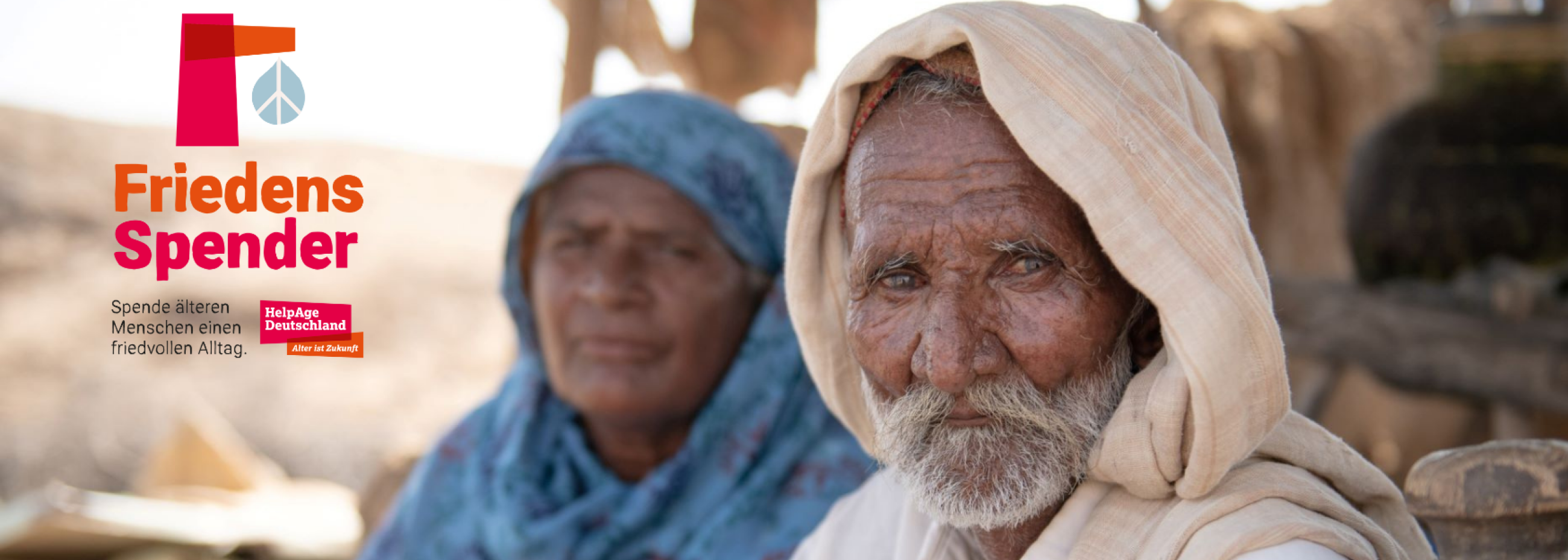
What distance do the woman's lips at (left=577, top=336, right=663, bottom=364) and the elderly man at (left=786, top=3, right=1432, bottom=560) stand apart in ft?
5.03

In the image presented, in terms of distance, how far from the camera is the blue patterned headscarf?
11.6ft

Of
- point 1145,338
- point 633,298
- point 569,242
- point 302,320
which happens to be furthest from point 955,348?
point 302,320

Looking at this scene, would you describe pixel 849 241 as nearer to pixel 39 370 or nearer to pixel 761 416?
pixel 761 416

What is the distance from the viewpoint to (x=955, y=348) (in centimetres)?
182

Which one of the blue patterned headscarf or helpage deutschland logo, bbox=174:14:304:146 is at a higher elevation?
helpage deutschland logo, bbox=174:14:304:146

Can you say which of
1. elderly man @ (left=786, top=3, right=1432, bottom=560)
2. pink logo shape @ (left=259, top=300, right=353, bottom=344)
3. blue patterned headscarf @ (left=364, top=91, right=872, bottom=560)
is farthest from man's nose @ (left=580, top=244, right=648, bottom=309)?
elderly man @ (left=786, top=3, right=1432, bottom=560)

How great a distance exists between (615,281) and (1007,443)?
186cm

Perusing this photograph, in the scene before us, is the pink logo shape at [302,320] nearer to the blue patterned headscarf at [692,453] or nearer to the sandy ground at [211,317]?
the blue patterned headscarf at [692,453]

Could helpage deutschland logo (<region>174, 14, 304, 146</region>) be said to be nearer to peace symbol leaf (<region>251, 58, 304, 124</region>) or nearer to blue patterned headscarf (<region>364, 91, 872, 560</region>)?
peace symbol leaf (<region>251, 58, 304, 124</region>)

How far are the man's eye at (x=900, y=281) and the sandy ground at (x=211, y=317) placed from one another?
24.5 ft

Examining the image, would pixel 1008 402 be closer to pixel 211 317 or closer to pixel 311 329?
pixel 311 329

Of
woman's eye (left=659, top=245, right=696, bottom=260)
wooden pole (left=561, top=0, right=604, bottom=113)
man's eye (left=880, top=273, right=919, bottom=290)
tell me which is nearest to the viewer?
man's eye (left=880, top=273, right=919, bottom=290)

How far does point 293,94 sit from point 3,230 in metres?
11.7

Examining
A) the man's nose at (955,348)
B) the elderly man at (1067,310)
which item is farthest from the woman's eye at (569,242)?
the man's nose at (955,348)
